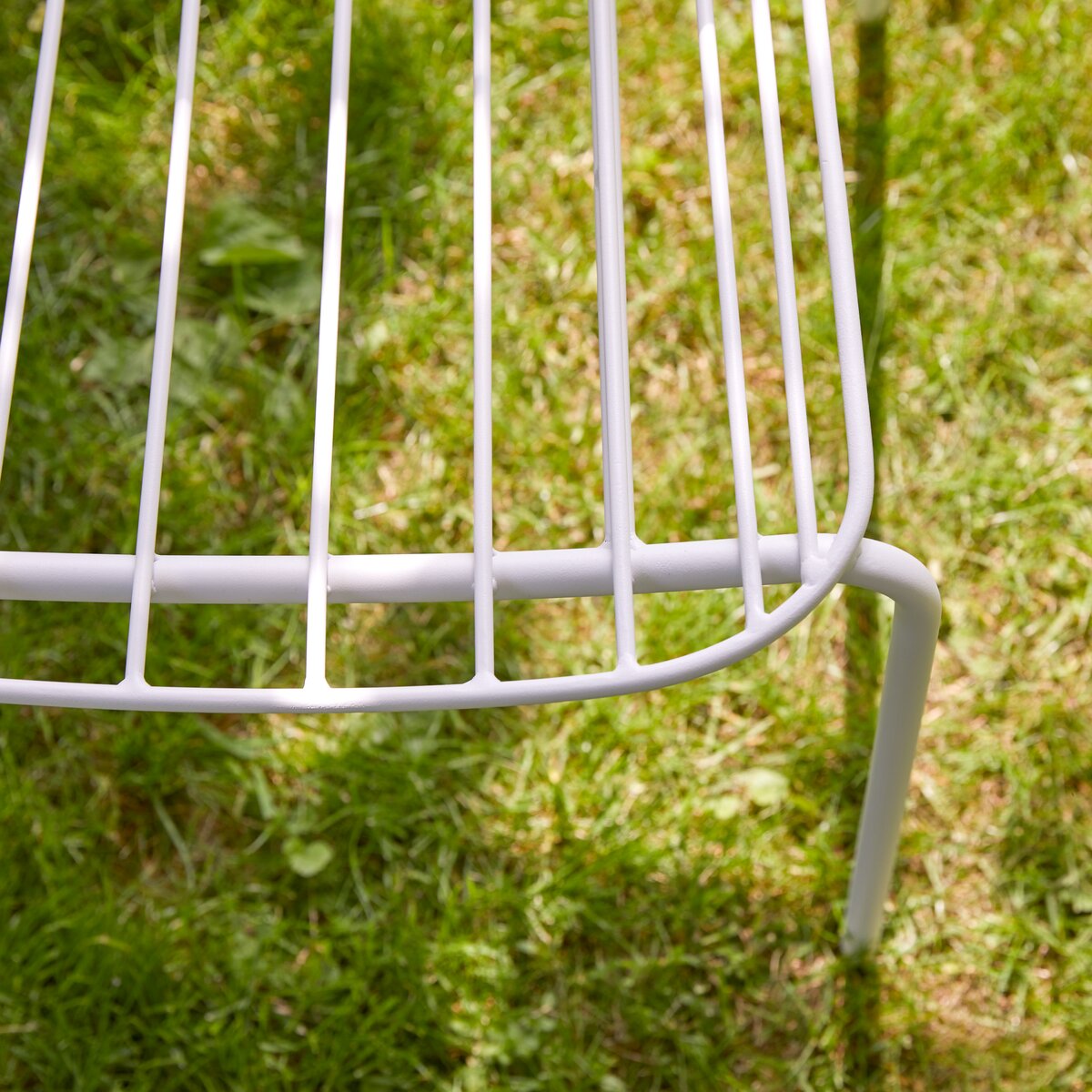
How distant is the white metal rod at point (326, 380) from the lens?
70cm

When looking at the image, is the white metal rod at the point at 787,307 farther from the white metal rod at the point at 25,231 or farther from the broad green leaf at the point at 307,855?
the broad green leaf at the point at 307,855

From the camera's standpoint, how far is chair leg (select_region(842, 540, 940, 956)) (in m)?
0.75

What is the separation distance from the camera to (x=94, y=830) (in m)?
1.38

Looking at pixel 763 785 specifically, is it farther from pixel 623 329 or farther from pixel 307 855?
pixel 623 329

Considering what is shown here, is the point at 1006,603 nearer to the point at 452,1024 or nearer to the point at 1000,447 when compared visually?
the point at 1000,447

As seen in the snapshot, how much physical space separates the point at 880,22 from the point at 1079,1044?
1303 millimetres

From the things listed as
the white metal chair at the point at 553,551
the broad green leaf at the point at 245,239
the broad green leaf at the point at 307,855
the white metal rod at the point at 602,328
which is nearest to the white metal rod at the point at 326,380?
the white metal chair at the point at 553,551

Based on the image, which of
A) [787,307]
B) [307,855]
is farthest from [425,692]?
[307,855]

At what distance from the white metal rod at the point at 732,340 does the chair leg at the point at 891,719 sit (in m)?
0.07

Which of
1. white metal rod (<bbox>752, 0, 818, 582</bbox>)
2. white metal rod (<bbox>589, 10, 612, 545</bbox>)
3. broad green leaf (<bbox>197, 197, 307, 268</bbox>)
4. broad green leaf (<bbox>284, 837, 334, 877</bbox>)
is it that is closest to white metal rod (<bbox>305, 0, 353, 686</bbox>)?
white metal rod (<bbox>589, 10, 612, 545</bbox>)

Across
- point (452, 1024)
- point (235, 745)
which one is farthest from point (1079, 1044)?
point (235, 745)

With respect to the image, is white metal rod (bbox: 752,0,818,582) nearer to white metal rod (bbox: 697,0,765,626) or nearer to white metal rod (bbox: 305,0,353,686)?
white metal rod (bbox: 697,0,765,626)

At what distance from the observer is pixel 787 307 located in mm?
751

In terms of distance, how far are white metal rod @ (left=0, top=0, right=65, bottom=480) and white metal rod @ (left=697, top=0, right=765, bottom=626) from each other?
0.44 meters
